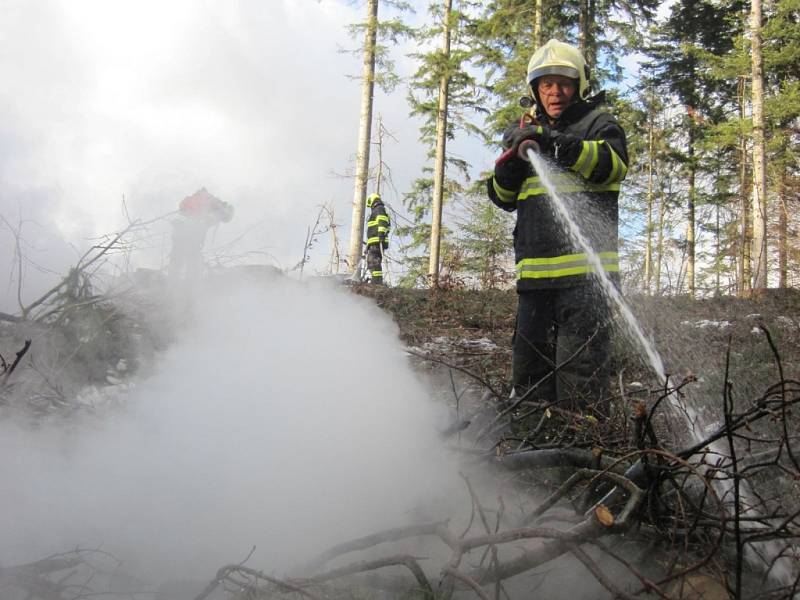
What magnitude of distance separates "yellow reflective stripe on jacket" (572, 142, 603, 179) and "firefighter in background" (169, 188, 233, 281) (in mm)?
2217

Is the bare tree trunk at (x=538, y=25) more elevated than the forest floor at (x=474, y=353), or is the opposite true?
the bare tree trunk at (x=538, y=25)

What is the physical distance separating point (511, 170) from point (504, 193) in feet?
0.61

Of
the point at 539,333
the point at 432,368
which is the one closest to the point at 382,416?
the point at 539,333

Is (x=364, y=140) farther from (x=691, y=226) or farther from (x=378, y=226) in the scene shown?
(x=691, y=226)

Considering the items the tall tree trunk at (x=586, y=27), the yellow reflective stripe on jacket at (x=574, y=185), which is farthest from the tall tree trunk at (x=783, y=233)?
the yellow reflective stripe on jacket at (x=574, y=185)

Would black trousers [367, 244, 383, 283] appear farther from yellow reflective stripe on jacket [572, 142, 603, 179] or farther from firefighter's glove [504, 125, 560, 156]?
yellow reflective stripe on jacket [572, 142, 603, 179]

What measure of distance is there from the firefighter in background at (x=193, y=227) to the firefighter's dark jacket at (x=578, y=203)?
197cm

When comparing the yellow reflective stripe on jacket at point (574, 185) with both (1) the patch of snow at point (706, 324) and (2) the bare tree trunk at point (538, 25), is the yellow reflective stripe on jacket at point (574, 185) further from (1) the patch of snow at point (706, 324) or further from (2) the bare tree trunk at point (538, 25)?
(2) the bare tree trunk at point (538, 25)

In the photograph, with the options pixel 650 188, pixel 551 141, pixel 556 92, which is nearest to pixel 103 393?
pixel 551 141

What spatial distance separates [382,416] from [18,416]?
1621mm

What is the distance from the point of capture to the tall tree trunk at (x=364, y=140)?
1410cm

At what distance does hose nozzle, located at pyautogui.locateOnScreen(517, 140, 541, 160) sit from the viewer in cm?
312

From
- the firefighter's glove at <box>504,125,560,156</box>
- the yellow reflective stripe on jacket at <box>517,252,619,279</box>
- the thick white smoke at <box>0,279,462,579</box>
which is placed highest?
the firefighter's glove at <box>504,125,560,156</box>

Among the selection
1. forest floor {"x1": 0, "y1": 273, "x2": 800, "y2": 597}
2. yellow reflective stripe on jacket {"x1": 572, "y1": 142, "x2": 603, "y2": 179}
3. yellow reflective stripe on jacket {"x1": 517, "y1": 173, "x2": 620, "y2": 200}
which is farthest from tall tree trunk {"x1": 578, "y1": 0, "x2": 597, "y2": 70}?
yellow reflective stripe on jacket {"x1": 572, "y1": 142, "x2": 603, "y2": 179}
